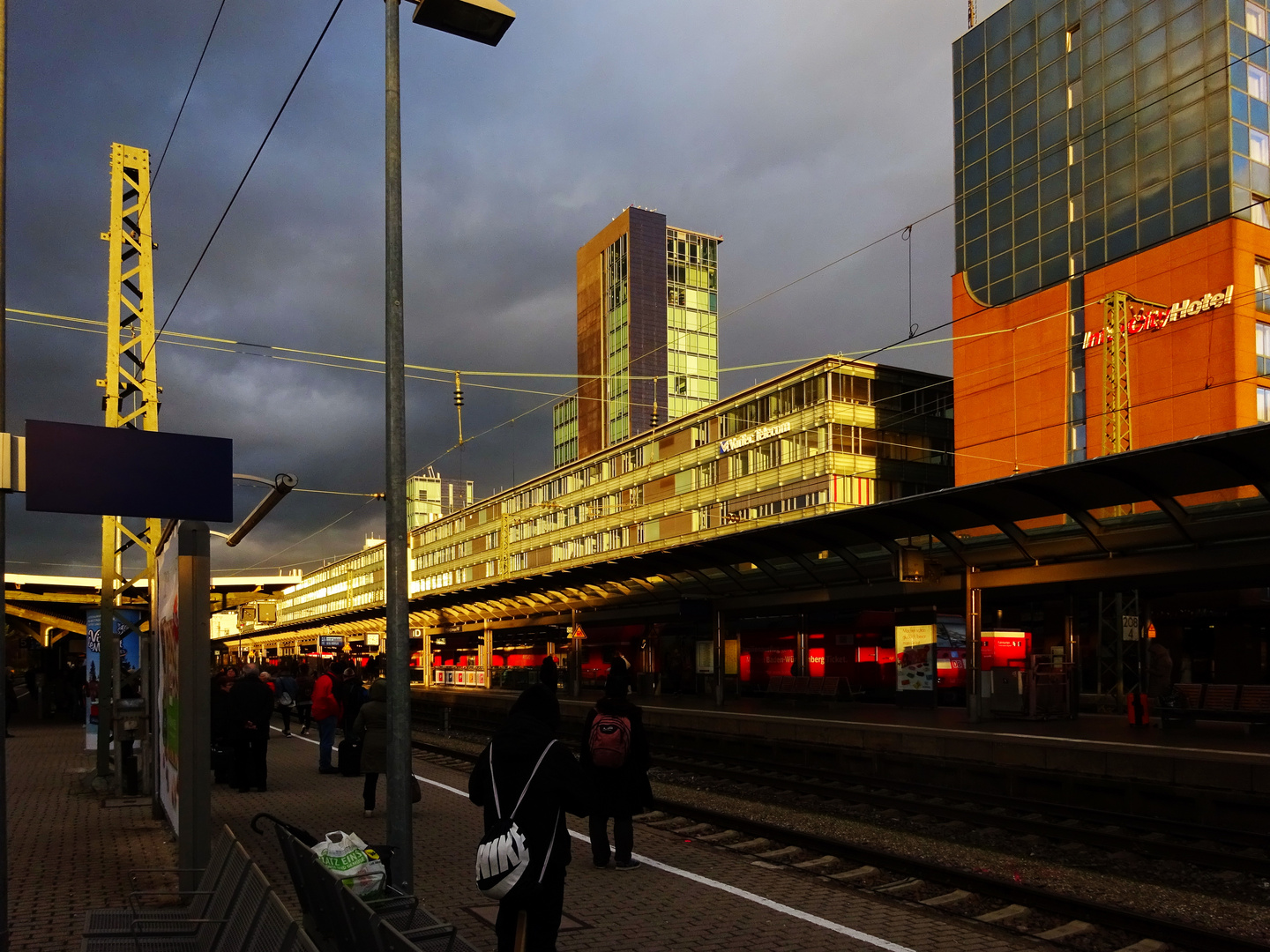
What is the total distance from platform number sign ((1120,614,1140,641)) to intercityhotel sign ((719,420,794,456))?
3286 cm

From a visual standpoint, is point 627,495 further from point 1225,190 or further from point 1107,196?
point 1225,190

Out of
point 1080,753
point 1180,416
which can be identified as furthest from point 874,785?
point 1180,416

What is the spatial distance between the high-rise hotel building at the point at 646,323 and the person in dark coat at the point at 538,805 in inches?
4573

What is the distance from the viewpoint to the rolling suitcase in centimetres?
1566

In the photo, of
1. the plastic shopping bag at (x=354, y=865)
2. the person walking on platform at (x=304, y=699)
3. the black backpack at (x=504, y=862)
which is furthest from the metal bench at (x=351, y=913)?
the person walking on platform at (x=304, y=699)

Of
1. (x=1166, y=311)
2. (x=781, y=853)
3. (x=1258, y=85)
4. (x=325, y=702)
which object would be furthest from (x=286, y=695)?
(x=1258, y=85)

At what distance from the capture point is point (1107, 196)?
4909cm

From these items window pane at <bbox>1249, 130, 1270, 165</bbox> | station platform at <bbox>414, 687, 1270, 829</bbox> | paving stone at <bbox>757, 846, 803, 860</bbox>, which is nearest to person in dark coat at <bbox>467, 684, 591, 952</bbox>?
paving stone at <bbox>757, 846, 803, 860</bbox>

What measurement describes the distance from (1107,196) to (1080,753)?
137ft

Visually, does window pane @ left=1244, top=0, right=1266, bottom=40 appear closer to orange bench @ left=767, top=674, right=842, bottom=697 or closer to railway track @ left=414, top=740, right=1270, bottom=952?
orange bench @ left=767, top=674, right=842, bottom=697

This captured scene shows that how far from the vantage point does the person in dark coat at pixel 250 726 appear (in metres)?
14.0

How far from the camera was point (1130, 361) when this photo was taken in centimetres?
4681

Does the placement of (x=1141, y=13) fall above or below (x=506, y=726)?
above

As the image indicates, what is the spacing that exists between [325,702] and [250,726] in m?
2.25
